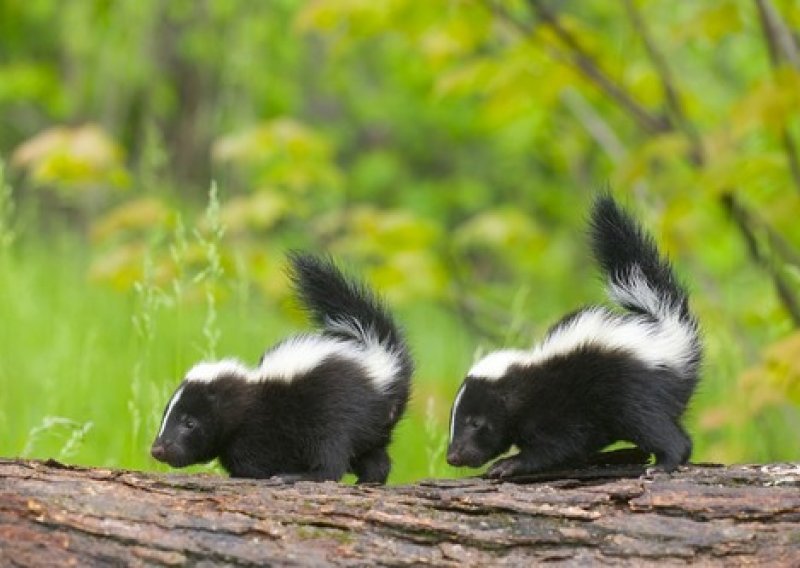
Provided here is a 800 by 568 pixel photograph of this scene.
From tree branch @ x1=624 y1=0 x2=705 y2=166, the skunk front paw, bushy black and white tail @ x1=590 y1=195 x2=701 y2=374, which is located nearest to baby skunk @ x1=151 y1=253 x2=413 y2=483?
the skunk front paw

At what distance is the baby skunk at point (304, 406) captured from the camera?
3789 millimetres

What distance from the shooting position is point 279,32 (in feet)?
41.1

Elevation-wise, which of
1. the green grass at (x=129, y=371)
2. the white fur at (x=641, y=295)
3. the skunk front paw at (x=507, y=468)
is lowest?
the skunk front paw at (x=507, y=468)

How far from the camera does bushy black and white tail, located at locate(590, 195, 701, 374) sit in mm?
3895

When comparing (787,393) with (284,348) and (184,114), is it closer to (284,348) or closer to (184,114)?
(284,348)

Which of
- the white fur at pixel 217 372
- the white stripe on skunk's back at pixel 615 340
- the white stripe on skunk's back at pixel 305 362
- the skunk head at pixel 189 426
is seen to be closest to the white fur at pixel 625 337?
the white stripe on skunk's back at pixel 615 340

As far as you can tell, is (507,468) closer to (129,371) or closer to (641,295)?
(641,295)

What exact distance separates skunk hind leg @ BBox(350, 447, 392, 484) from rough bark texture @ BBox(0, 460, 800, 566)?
0.68m

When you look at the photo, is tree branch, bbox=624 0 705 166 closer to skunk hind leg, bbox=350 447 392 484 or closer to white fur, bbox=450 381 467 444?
white fur, bbox=450 381 467 444

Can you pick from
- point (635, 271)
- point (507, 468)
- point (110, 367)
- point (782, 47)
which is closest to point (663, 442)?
point (507, 468)

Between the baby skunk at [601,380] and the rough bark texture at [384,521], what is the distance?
1.26 ft

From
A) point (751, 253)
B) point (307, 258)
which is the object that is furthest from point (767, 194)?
point (307, 258)

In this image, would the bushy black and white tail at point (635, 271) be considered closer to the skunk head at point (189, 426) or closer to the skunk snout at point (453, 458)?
the skunk snout at point (453, 458)

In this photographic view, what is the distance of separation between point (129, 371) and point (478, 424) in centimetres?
198
